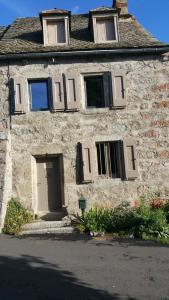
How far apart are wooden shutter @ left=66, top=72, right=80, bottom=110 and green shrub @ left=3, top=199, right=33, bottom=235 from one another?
11.8 feet

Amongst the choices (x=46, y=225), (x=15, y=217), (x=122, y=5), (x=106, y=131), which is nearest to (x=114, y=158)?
(x=106, y=131)

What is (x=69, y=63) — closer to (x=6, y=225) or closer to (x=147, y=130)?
(x=147, y=130)

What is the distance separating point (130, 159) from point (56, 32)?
5093 millimetres

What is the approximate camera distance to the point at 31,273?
21.0 ft

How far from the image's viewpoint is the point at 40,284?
231 inches

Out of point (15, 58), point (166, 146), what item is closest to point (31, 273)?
point (166, 146)

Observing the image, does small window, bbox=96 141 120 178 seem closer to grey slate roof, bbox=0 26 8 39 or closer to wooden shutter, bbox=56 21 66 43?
wooden shutter, bbox=56 21 66 43

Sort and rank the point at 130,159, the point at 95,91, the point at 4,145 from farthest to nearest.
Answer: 1. the point at 95,91
2. the point at 130,159
3. the point at 4,145

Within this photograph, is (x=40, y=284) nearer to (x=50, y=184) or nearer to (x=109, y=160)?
(x=50, y=184)

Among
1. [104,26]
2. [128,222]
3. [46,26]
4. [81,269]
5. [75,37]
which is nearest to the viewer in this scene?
[81,269]

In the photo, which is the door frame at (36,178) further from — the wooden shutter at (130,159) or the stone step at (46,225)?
the wooden shutter at (130,159)

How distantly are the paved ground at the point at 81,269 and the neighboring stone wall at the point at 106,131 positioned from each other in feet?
9.46

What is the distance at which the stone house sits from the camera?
39.0 ft

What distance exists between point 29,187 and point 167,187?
4405mm
